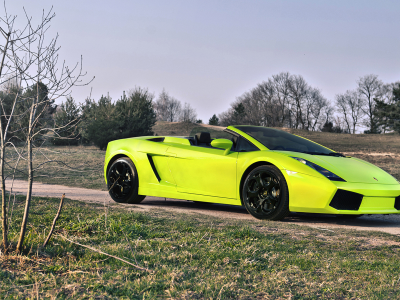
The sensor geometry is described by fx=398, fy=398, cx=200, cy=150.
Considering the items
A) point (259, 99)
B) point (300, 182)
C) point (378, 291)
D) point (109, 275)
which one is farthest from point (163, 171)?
point (259, 99)

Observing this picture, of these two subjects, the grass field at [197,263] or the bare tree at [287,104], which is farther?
the bare tree at [287,104]

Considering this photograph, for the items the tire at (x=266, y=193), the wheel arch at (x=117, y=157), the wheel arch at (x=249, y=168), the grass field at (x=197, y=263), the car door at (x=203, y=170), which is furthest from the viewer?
the wheel arch at (x=117, y=157)

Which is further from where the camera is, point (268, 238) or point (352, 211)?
point (352, 211)

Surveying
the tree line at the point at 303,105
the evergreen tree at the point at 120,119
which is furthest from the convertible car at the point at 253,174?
the tree line at the point at 303,105

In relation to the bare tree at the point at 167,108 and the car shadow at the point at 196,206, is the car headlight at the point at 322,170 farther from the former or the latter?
the bare tree at the point at 167,108

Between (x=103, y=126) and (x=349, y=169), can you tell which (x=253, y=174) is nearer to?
(x=349, y=169)

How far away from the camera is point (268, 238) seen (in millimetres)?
4004

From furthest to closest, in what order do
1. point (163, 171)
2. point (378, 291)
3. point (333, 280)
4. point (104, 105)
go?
point (104, 105) → point (163, 171) → point (333, 280) → point (378, 291)

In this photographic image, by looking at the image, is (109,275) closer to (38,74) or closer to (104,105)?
(38,74)

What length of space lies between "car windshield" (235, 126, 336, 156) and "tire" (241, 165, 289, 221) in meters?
0.56

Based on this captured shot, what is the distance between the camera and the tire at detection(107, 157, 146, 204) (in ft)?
22.5

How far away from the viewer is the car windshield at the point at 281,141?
589 centimetres

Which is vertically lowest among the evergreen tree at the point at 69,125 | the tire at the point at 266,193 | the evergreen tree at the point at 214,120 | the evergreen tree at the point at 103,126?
the tire at the point at 266,193

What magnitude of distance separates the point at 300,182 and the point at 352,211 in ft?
2.41
